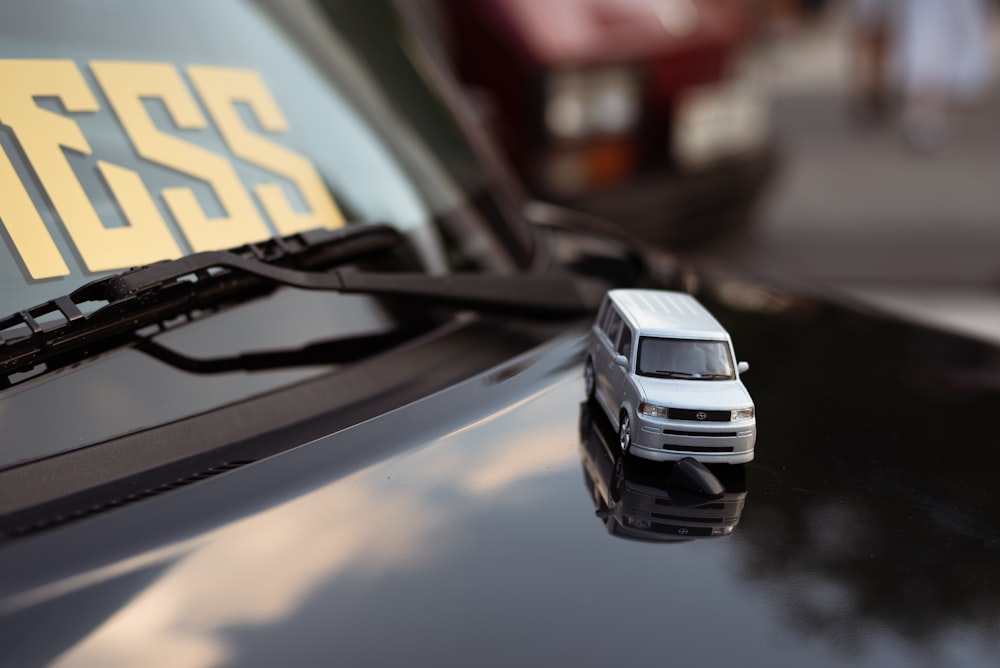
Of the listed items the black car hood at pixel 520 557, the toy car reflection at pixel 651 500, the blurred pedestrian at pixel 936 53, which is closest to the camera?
the black car hood at pixel 520 557

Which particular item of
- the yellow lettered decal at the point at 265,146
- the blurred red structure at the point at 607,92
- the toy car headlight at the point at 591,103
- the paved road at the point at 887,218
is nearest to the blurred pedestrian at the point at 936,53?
the paved road at the point at 887,218

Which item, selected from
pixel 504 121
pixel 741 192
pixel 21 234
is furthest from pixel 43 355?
pixel 741 192

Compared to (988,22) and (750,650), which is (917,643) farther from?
(988,22)

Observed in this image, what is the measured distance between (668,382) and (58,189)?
0.75 m

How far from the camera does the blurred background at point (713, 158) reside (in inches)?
171

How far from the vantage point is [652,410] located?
1240mm

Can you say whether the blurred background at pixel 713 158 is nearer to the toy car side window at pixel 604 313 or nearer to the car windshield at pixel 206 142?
Result: the car windshield at pixel 206 142

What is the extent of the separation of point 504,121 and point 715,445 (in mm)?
3346

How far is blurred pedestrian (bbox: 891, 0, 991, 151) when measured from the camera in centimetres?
898

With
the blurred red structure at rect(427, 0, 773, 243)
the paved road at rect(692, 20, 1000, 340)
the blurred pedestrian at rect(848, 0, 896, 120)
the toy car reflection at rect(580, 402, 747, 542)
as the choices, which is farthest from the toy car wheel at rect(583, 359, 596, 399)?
the blurred pedestrian at rect(848, 0, 896, 120)

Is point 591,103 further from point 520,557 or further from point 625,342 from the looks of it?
point 520,557

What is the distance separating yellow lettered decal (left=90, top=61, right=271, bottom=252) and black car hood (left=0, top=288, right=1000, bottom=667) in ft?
1.10

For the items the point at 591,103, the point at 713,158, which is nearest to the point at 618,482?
the point at 591,103

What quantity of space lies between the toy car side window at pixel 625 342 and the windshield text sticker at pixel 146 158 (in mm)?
461
